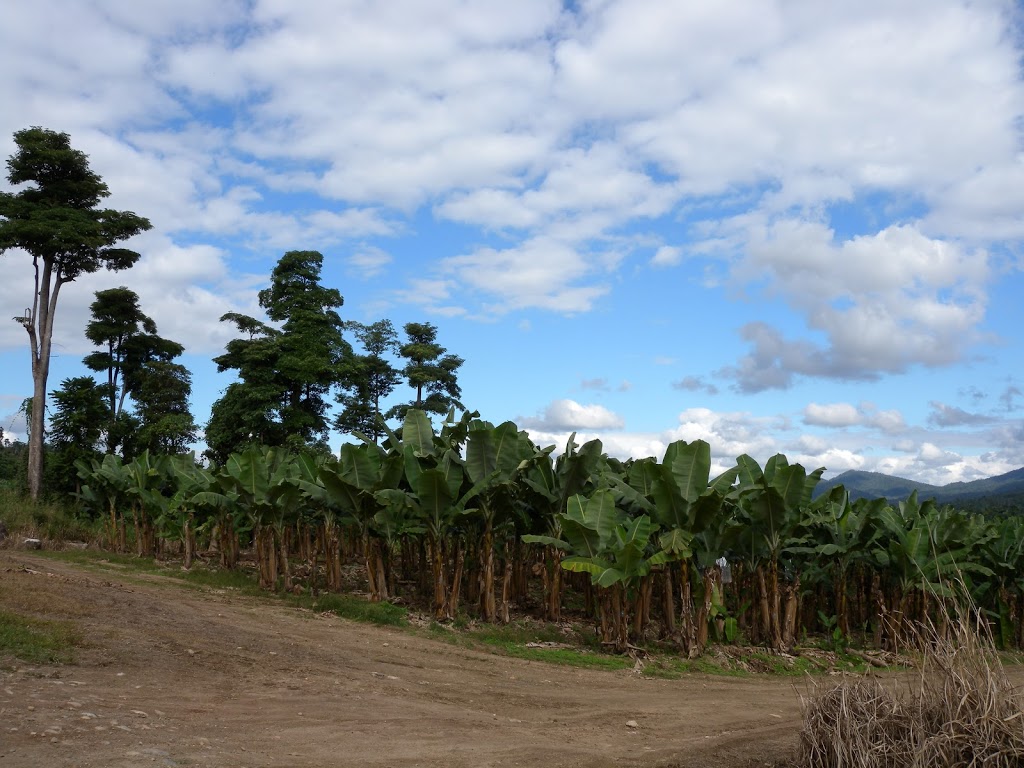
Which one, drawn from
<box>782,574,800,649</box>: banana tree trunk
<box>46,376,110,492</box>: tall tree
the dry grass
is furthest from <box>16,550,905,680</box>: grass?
<box>46,376,110,492</box>: tall tree

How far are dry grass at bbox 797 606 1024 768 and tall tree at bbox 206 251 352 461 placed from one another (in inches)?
1011

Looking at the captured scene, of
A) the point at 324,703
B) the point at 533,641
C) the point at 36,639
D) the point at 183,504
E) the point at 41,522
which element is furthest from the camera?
the point at 41,522

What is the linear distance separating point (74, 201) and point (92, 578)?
2071cm

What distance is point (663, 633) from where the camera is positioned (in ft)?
49.7

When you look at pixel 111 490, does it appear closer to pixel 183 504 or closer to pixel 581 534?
pixel 183 504

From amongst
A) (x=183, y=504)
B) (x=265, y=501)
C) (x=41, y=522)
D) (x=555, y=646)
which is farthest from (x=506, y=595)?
(x=41, y=522)

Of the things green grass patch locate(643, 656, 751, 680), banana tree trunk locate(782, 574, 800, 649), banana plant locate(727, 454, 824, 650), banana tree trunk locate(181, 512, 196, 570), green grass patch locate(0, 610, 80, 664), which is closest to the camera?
green grass patch locate(0, 610, 80, 664)

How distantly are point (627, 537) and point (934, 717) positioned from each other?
773cm

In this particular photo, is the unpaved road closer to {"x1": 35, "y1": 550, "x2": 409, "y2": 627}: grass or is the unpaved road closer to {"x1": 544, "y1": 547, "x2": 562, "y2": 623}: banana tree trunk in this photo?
{"x1": 35, "y1": 550, "x2": 409, "y2": 627}: grass

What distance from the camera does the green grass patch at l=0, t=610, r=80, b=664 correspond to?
880 centimetres

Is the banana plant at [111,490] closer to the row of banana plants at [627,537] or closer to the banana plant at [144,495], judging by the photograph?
the banana plant at [144,495]

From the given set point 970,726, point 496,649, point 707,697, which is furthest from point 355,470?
point 970,726

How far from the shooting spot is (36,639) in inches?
369

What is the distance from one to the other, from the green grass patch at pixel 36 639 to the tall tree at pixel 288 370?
1927 cm
